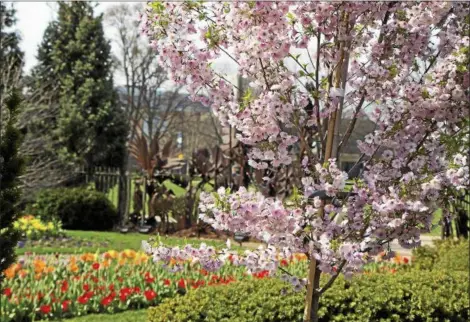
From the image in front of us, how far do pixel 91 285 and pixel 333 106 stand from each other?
3.78 m

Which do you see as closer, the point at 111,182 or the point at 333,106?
the point at 333,106

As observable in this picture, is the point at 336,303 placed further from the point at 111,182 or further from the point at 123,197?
the point at 111,182

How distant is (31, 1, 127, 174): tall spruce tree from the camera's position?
15.7 m

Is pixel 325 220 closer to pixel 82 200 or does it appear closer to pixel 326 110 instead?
pixel 326 110

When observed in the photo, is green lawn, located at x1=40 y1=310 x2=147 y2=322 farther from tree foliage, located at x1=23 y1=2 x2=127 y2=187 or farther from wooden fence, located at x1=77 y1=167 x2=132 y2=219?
tree foliage, located at x1=23 y1=2 x2=127 y2=187

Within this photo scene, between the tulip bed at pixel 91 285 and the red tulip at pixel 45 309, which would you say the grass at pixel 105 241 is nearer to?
the tulip bed at pixel 91 285

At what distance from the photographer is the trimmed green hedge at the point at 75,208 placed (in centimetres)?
1264

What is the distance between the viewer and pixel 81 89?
16.0 meters

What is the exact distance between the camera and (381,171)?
8.64 feet

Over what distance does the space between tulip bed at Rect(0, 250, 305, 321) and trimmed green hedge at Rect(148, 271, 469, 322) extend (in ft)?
5.15

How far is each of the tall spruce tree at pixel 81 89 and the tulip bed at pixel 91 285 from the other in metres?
9.14

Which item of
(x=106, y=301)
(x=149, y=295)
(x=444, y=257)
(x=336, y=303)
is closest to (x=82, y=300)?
(x=106, y=301)

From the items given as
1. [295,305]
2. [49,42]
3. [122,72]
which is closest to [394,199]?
[295,305]

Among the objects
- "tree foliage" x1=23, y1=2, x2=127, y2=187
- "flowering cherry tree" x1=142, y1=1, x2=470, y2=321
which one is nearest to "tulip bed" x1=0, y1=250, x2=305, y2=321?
"flowering cherry tree" x1=142, y1=1, x2=470, y2=321
